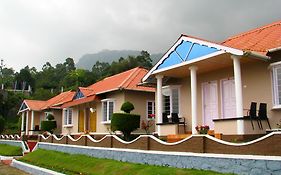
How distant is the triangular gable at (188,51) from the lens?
44.0 feet

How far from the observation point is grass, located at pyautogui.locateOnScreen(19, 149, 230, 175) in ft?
37.4

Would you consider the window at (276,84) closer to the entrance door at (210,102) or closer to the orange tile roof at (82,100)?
the entrance door at (210,102)

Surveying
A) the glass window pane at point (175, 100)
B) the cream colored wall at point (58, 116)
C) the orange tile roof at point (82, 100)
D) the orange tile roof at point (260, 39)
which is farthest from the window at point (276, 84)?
the cream colored wall at point (58, 116)

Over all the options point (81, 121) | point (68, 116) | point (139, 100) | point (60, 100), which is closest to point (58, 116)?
point (60, 100)

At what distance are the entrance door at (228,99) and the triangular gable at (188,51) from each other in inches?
80.3

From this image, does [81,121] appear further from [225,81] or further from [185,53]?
[225,81]

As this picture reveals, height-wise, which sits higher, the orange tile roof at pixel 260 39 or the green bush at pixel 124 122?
the orange tile roof at pixel 260 39

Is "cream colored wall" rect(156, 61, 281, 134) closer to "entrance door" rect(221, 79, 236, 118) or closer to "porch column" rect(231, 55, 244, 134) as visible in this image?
"entrance door" rect(221, 79, 236, 118)

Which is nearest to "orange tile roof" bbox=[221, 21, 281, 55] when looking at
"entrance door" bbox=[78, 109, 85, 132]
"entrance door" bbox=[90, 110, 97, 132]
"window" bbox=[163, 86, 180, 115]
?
"window" bbox=[163, 86, 180, 115]

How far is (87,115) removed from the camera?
90.2ft

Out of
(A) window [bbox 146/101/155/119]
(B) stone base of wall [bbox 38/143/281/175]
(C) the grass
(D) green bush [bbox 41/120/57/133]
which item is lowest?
(C) the grass

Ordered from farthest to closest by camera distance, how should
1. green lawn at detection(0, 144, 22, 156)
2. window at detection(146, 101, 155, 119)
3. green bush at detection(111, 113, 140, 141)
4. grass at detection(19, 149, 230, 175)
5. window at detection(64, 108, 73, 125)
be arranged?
1. window at detection(64, 108, 73, 125)
2. green lawn at detection(0, 144, 22, 156)
3. window at detection(146, 101, 155, 119)
4. green bush at detection(111, 113, 140, 141)
5. grass at detection(19, 149, 230, 175)

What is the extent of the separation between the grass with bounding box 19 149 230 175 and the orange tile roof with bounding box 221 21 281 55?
19.1 feet

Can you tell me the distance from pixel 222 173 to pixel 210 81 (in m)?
6.80
